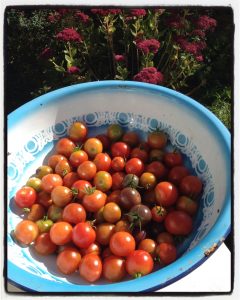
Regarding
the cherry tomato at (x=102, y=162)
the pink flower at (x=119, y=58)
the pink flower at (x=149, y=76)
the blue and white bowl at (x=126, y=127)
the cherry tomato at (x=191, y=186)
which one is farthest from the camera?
the pink flower at (x=119, y=58)

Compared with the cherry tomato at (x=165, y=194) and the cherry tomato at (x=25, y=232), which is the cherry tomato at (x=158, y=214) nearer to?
the cherry tomato at (x=165, y=194)

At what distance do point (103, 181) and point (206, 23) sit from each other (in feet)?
1.96

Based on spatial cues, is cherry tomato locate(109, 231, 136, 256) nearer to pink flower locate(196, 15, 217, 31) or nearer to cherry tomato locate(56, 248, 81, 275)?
cherry tomato locate(56, 248, 81, 275)

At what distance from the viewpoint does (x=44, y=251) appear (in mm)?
1110

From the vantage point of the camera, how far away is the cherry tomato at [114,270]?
1.05 meters

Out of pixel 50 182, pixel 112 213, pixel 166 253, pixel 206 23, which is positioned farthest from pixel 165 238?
pixel 206 23

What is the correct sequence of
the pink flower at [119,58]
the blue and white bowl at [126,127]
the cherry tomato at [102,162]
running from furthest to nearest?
the pink flower at [119,58] < the cherry tomato at [102,162] < the blue and white bowl at [126,127]

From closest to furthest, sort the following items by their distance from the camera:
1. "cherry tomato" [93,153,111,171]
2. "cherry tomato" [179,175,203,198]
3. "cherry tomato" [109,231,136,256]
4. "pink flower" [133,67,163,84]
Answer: "cherry tomato" [109,231,136,256] → "cherry tomato" [179,175,203,198] → "cherry tomato" [93,153,111,171] → "pink flower" [133,67,163,84]

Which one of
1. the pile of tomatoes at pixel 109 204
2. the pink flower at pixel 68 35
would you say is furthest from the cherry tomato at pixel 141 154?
the pink flower at pixel 68 35

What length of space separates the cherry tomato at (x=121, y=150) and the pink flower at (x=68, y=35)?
1.37 ft

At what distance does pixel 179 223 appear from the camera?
1.10 meters

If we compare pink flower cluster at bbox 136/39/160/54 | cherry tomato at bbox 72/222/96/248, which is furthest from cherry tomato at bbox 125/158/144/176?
pink flower cluster at bbox 136/39/160/54

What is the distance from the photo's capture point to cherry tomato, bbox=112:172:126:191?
1232 millimetres

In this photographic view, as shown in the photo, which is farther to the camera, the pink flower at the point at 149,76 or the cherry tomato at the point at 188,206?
the pink flower at the point at 149,76
